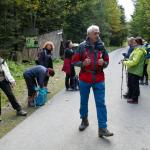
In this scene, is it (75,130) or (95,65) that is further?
(75,130)

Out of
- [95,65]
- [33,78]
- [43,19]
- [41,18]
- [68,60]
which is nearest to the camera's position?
[95,65]

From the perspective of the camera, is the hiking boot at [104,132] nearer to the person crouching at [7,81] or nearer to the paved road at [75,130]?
the paved road at [75,130]

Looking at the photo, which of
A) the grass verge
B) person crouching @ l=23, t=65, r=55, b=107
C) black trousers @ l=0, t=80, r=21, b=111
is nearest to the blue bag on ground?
person crouching @ l=23, t=65, r=55, b=107

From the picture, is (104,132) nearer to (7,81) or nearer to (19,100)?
(7,81)

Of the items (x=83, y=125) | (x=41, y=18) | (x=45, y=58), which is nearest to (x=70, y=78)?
(x=45, y=58)

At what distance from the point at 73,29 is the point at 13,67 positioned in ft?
87.7

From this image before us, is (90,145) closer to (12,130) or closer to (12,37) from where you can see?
(12,130)

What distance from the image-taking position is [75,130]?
27.9 ft

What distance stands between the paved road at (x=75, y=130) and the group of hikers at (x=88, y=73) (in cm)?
34

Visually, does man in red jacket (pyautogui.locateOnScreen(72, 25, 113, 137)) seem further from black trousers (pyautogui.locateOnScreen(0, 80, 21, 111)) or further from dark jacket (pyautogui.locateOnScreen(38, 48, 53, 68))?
dark jacket (pyautogui.locateOnScreen(38, 48, 53, 68))

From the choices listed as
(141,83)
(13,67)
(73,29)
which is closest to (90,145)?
(141,83)

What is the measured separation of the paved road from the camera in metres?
7.43

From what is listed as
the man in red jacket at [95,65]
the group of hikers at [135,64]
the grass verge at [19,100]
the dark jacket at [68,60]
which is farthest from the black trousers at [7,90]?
the dark jacket at [68,60]

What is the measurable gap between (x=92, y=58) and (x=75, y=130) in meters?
1.61
